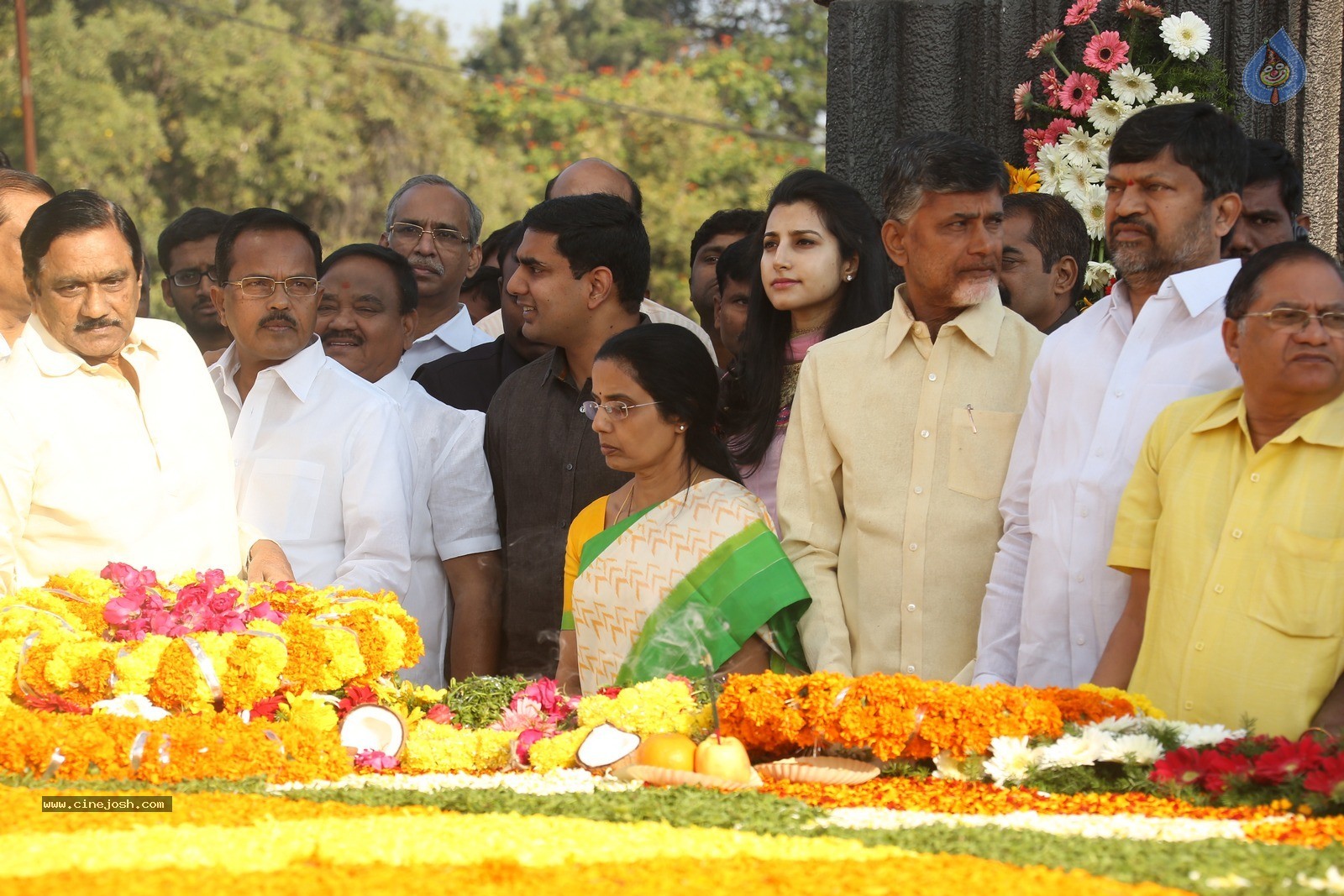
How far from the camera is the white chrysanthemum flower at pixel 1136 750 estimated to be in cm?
344

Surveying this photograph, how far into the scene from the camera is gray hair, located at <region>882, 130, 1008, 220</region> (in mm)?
4434

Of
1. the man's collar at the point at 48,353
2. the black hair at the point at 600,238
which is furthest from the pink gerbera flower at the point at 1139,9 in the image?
the man's collar at the point at 48,353

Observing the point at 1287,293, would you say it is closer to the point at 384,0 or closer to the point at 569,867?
the point at 569,867

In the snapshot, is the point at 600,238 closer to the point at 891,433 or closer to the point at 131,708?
the point at 891,433

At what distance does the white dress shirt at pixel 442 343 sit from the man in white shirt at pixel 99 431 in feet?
6.55

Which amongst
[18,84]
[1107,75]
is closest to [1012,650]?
[1107,75]

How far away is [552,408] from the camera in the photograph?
5.38m

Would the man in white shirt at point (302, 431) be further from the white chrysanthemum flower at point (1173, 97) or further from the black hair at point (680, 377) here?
the white chrysanthemum flower at point (1173, 97)

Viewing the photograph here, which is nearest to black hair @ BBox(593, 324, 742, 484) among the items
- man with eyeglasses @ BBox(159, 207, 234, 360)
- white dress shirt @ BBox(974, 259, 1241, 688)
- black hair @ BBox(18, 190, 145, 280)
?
white dress shirt @ BBox(974, 259, 1241, 688)

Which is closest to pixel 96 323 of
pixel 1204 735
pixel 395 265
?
pixel 395 265

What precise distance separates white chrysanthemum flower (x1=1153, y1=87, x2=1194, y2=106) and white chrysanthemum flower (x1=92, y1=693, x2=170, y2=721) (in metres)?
3.96

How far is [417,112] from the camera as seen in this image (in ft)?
73.9

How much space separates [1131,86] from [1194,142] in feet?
5.50

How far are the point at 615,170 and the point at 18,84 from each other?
16.0 meters
